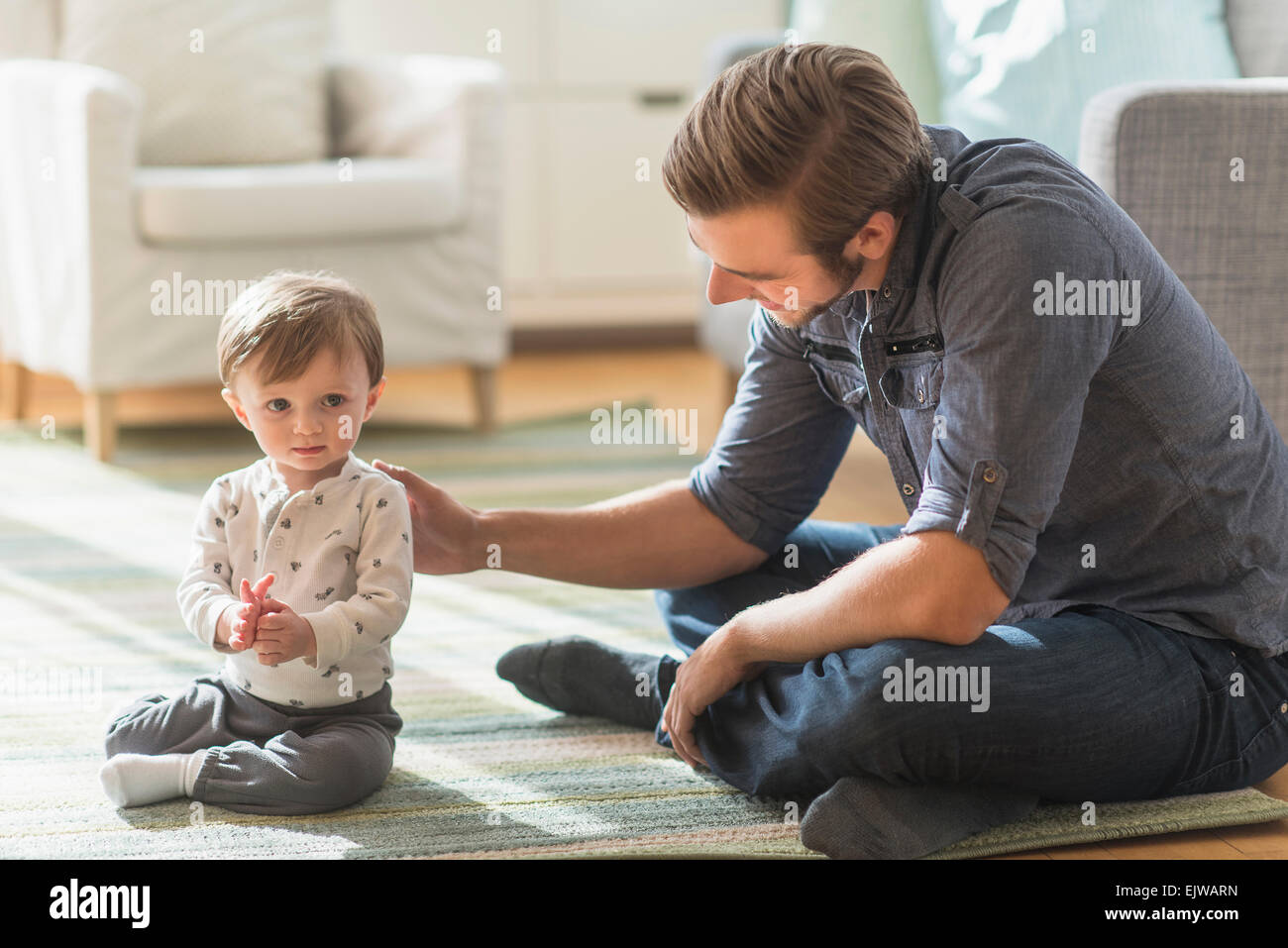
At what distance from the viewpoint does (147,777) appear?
50.4 inches

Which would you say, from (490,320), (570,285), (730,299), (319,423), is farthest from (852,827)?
(570,285)

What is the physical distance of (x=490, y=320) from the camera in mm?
2887

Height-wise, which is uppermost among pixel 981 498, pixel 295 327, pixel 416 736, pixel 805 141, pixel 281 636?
pixel 805 141

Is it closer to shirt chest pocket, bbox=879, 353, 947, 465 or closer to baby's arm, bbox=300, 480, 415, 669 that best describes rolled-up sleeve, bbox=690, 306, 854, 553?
shirt chest pocket, bbox=879, 353, 947, 465

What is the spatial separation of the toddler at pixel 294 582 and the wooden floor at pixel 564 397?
1129 millimetres

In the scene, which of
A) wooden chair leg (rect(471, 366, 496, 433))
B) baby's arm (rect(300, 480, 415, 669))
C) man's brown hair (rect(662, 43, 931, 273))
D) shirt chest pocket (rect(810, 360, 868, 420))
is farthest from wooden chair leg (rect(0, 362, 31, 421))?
man's brown hair (rect(662, 43, 931, 273))

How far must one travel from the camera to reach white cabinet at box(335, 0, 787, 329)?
357cm

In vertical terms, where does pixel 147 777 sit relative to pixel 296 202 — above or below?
below

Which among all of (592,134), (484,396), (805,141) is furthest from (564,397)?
(805,141)

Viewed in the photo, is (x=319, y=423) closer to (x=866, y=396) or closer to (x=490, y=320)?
(x=866, y=396)

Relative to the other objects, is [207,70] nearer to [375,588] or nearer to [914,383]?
[375,588]

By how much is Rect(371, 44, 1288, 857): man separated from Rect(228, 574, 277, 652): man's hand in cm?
38

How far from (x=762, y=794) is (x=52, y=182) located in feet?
6.20

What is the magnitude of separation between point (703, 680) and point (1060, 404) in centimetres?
39
